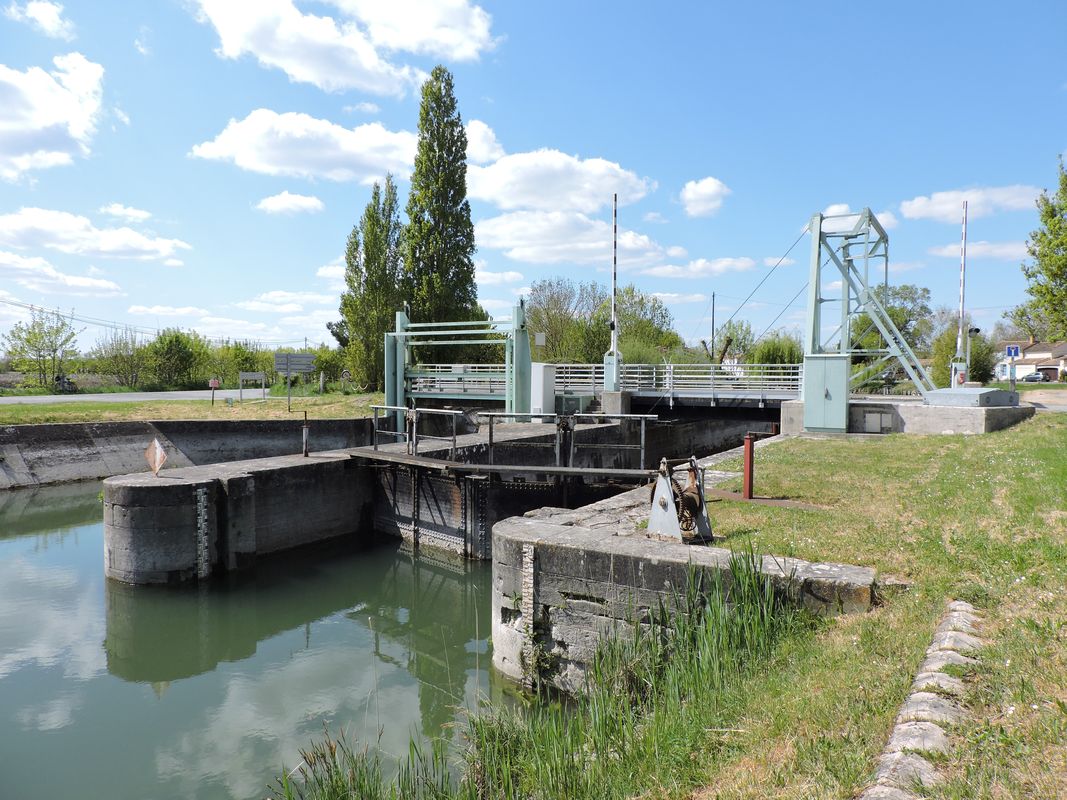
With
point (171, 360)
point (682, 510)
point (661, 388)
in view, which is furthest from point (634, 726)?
point (171, 360)

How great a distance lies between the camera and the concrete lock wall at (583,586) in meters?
5.10

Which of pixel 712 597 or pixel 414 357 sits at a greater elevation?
pixel 414 357

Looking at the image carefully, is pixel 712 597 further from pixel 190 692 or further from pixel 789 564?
pixel 190 692

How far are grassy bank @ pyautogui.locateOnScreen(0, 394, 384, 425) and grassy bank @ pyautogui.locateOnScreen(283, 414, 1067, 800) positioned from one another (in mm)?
14830

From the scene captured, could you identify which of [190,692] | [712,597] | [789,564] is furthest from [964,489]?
[190,692]

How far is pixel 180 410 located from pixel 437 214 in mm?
15076

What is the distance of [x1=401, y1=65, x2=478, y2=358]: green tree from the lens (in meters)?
32.6

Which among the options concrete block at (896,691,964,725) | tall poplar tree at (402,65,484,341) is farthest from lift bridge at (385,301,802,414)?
concrete block at (896,691,964,725)

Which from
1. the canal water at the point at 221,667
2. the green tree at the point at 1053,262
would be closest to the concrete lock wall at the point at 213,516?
the canal water at the point at 221,667

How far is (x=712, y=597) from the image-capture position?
4.95 m

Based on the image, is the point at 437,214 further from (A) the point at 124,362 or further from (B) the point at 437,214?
(A) the point at 124,362

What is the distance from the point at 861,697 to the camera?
10.9 ft

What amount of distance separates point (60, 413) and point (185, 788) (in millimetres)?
20693

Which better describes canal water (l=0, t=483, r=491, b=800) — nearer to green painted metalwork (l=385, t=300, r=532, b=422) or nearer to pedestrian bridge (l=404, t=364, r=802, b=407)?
green painted metalwork (l=385, t=300, r=532, b=422)
